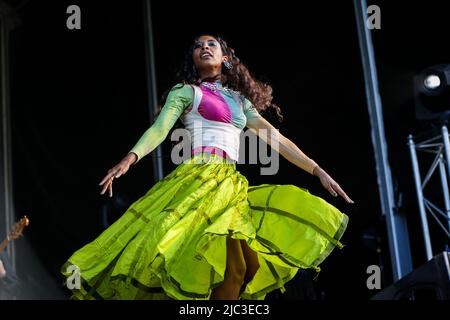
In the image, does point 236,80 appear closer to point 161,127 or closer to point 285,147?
point 285,147

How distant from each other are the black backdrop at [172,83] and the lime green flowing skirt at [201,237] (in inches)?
67.9

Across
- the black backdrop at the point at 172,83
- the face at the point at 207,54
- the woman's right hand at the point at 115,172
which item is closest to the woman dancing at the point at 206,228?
the woman's right hand at the point at 115,172

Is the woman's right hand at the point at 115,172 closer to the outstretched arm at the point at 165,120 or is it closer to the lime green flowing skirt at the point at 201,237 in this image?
the outstretched arm at the point at 165,120

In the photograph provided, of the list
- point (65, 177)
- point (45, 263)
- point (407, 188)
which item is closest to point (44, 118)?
point (65, 177)

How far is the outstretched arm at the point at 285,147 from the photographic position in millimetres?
3449

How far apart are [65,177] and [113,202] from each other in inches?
34.7

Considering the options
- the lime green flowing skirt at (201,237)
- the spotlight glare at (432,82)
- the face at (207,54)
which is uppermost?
the spotlight glare at (432,82)

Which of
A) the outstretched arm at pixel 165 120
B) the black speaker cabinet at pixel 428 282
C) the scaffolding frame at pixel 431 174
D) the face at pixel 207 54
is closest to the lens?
the outstretched arm at pixel 165 120

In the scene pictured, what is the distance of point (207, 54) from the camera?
370 centimetres

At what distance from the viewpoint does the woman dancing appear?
3029mm

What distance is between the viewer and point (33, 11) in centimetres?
662

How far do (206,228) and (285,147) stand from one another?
0.69 metres

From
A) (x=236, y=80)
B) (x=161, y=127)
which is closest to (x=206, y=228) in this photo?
(x=161, y=127)
